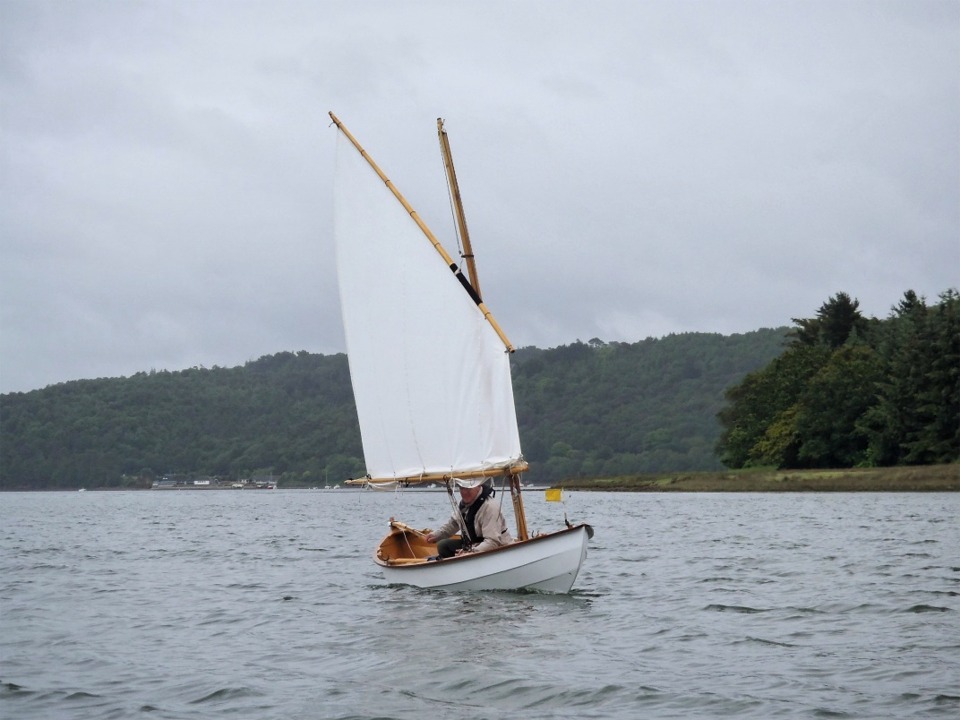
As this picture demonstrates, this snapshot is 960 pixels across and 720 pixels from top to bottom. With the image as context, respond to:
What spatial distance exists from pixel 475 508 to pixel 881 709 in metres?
12.5

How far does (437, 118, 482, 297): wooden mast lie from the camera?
25897 mm

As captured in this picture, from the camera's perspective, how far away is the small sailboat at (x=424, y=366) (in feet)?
82.1

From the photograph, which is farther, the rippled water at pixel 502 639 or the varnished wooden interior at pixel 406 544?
the varnished wooden interior at pixel 406 544

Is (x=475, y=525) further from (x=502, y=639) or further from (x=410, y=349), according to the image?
(x=502, y=639)

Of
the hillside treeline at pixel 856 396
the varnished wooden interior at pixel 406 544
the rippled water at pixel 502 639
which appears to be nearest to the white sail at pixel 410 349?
the varnished wooden interior at pixel 406 544

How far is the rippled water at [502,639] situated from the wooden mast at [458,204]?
266 inches

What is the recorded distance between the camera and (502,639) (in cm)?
1864

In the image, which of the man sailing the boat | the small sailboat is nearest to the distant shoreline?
the small sailboat

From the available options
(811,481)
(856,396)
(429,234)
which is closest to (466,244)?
(429,234)

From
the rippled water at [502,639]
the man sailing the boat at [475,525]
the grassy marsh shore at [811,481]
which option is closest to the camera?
A: the rippled water at [502,639]

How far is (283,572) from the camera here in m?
31.9

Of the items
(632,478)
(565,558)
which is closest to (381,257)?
(565,558)

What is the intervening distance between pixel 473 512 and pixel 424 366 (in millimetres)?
3394

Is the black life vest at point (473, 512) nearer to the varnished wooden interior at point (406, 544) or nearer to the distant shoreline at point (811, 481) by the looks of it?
the varnished wooden interior at point (406, 544)
